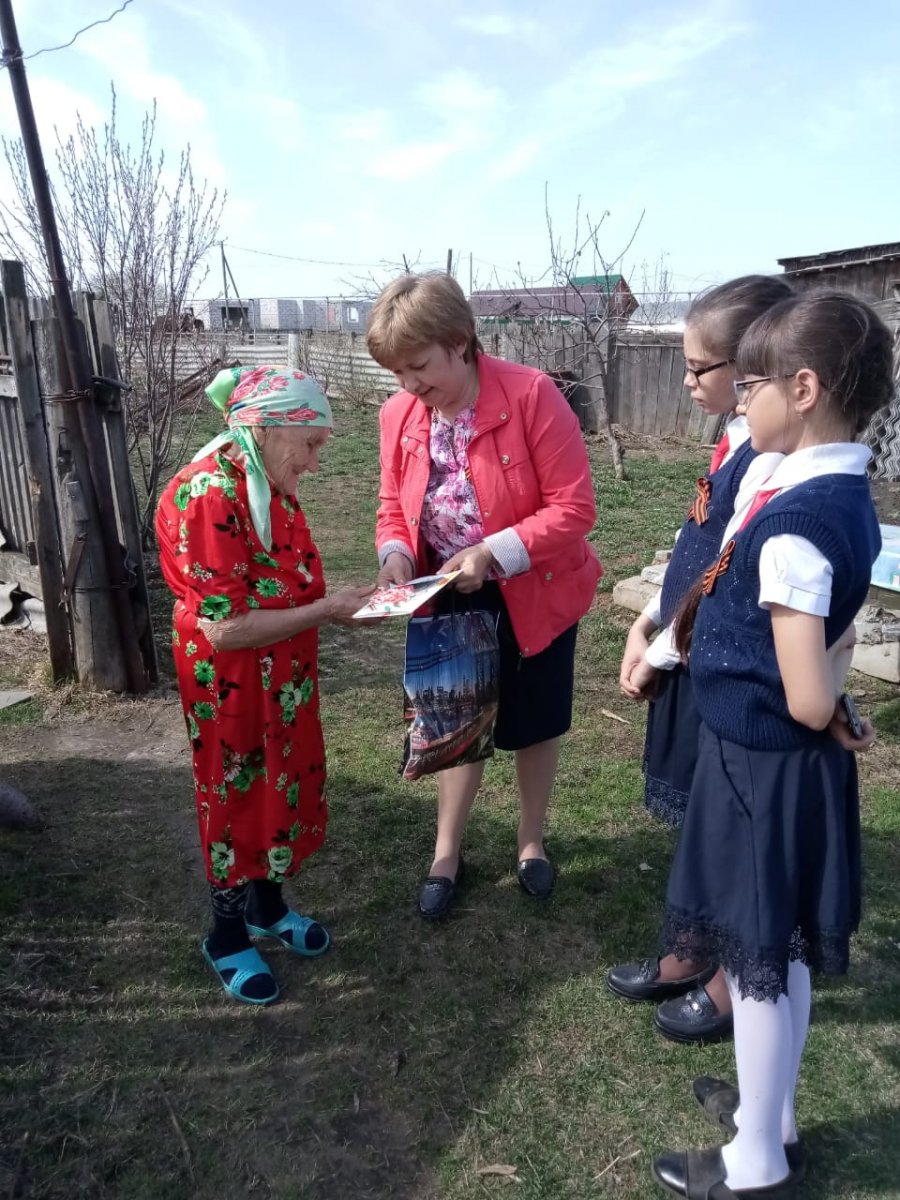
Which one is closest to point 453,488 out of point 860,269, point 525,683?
point 525,683

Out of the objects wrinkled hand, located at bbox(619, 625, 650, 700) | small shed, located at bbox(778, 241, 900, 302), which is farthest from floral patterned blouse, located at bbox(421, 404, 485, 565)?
small shed, located at bbox(778, 241, 900, 302)

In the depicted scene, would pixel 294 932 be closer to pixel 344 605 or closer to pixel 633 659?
pixel 344 605

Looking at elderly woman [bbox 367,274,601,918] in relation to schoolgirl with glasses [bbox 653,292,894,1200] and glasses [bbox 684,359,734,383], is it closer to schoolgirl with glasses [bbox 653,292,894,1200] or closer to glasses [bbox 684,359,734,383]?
glasses [bbox 684,359,734,383]

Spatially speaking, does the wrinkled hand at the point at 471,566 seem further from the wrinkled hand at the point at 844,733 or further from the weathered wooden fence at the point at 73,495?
the weathered wooden fence at the point at 73,495

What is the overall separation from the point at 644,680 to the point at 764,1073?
891 millimetres

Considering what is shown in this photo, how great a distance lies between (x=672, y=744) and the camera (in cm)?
221

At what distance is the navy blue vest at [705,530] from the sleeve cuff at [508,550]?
16.4 inches

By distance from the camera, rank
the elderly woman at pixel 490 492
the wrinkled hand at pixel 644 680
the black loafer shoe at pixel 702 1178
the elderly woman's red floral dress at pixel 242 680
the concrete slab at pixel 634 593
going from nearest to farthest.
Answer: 1. the black loafer shoe at pixel 702 1178
2. the elderly woman's red floral dress at pixel 242 680
3. the wrinkled hand at pixel 644 680
4. the elderly woman at pixel 490 492
5. the concrete slab at pixel 634 593

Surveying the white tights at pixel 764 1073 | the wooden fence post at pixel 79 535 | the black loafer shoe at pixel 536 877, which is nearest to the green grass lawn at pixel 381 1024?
the black loafer shoe at pixel 536 877

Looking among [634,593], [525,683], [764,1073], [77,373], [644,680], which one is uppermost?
[77,373]

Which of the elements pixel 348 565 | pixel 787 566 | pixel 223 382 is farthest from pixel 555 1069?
pixel 348 565

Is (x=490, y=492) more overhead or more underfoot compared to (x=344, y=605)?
more overhead

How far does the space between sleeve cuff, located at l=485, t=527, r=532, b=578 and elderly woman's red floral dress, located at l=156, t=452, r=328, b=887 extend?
0.49m

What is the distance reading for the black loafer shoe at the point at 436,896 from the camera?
284 centimetres
